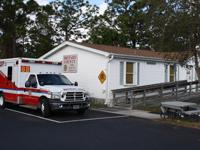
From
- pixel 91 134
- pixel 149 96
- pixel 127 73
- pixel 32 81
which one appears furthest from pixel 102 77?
pixel 91 134

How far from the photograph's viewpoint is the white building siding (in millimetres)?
20984

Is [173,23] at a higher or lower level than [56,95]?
higher

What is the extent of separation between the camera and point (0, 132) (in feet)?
36.3

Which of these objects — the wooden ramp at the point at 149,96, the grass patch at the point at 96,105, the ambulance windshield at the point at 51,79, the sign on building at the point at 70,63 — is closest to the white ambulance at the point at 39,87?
the ambulance windshield at the point at 51,79

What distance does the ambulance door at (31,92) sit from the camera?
618 inches

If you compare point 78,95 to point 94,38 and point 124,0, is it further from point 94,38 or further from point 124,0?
point 124,0

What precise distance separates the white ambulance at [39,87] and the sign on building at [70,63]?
17.2 ft

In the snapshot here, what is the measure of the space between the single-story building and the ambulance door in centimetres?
527

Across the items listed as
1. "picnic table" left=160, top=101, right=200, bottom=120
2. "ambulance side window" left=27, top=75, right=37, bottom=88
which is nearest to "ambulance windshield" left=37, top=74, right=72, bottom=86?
"ambulance side window" left=27, top=75, right=37, bottom=88

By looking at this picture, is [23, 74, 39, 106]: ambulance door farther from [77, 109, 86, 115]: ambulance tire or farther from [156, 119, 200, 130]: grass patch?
[156, 119, 200, 130]: grass patch

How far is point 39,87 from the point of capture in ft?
50.6

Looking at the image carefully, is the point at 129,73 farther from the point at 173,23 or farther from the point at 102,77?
the point at 173,23

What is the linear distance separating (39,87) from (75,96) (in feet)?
5.90

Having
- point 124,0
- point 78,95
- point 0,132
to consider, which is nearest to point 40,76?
point 78,95
